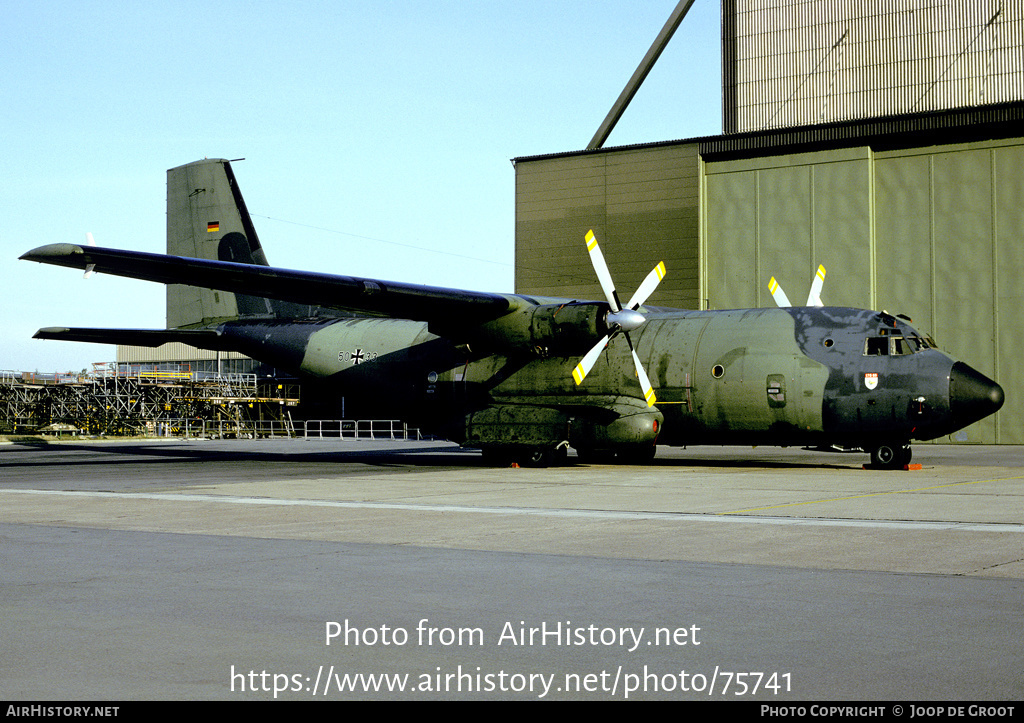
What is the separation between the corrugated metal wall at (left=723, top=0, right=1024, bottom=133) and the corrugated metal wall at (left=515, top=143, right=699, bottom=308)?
10.4 meters

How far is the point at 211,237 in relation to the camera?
3369cm

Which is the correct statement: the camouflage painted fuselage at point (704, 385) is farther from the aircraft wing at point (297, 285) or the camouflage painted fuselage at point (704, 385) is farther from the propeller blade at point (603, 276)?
the aircraft wing at point (297, 285)

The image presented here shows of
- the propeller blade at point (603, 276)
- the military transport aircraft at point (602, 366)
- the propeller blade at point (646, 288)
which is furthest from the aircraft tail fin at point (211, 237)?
the propeller blade at point (646, 288)

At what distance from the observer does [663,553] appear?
9.80 meters

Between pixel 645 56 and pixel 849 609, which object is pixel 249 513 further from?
pixel 645 56

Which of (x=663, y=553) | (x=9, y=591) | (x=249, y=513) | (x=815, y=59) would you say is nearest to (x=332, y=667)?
(x=9, y=591)

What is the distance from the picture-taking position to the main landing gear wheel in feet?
78.8

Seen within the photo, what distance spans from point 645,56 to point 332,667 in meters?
62.0

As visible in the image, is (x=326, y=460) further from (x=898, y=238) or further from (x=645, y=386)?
(x=898, y=238)

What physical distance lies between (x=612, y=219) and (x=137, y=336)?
31009 millimetres

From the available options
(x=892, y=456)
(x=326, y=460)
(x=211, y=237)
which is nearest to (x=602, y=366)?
(x=892, y=456)

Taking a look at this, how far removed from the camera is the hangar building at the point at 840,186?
45.2 meters

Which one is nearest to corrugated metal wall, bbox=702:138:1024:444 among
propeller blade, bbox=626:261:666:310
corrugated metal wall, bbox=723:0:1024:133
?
corrugated metal wall, bbox=723:0:1024:133

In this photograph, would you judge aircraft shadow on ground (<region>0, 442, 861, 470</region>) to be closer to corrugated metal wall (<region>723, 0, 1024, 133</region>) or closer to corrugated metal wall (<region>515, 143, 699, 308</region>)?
corrugated metal wall (<region>515, 143, 699, 308</region>)
